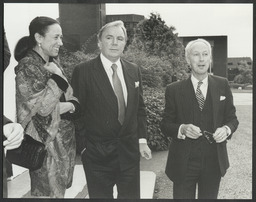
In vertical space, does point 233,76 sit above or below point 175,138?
above

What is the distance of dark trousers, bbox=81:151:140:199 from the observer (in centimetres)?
350

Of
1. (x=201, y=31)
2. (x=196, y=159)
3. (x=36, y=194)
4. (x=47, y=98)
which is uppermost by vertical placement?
(x=201, y=31)

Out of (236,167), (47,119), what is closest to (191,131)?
(236,167)

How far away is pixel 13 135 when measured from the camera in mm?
3273

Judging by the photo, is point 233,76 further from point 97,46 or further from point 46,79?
point 46,79

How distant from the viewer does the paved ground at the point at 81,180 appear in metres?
3.50

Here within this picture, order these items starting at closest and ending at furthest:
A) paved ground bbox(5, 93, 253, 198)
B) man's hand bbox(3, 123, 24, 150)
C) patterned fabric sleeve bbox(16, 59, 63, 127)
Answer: man's hand bbox(3, 123, 24, 150) → patterned fabric sleeve bbox(16, 59, 63, 127) → paved ground bbox(5, 93, 253, 198)

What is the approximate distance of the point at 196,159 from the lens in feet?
11.4

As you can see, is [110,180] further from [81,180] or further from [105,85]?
[105,85]

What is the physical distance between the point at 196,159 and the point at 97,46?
56.6 inches

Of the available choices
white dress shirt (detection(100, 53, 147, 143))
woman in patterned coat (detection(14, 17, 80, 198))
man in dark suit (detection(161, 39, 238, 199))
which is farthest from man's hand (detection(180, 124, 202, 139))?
woman in patterned coat (detection(14, 17, 80, 198))

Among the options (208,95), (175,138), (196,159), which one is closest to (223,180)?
(196,159)

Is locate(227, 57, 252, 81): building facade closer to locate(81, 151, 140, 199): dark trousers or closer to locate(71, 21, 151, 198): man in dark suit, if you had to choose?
locate(71, 21, 151, 198): man in dark suit

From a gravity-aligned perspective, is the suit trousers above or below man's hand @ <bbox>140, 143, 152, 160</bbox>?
below
